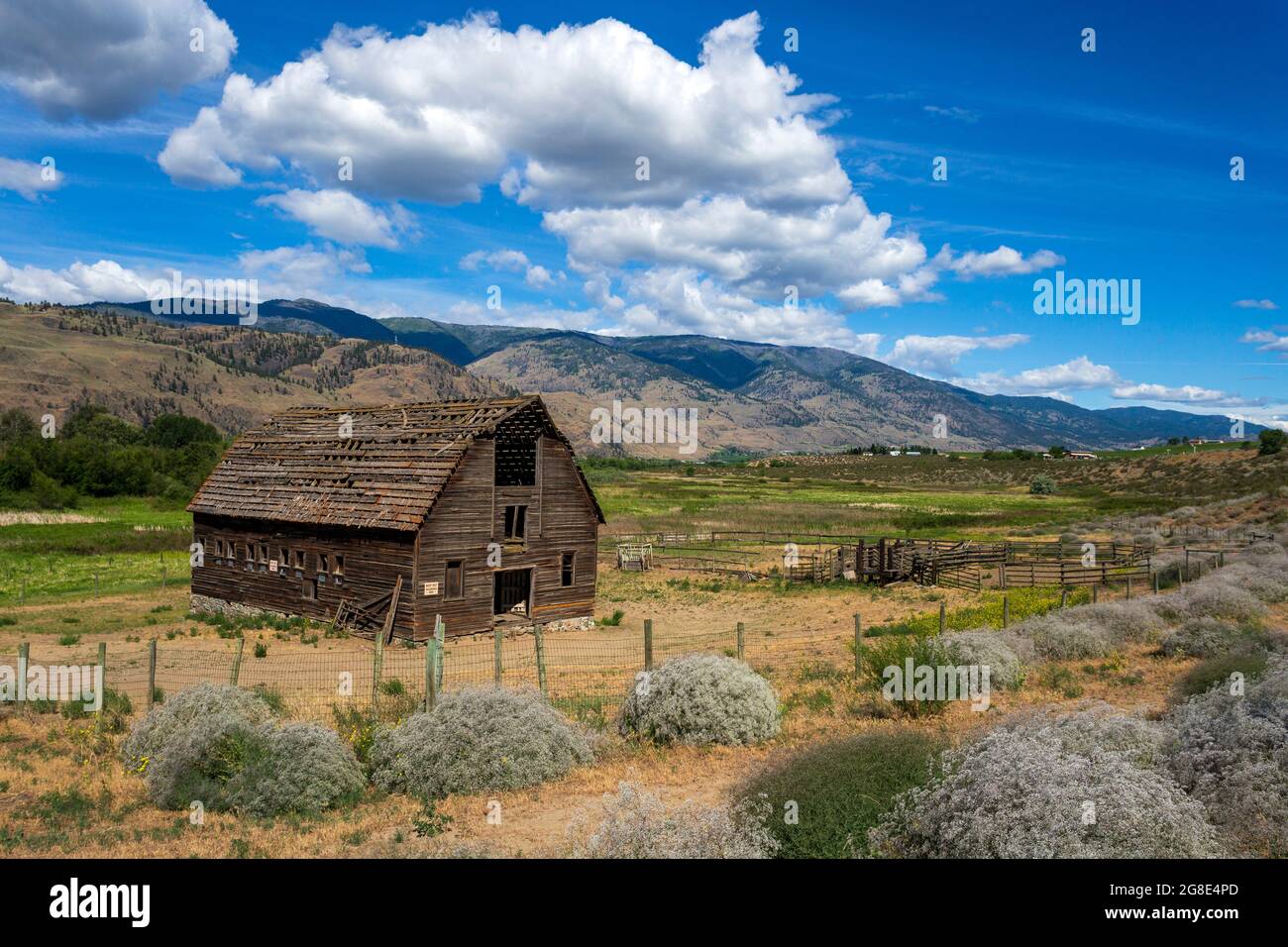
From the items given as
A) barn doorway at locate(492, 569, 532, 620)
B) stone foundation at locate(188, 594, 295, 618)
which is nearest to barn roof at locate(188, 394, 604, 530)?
stone foundation at locate(188, 594, 295, 618)

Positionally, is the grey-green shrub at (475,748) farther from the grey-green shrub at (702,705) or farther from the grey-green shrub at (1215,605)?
the grey-green shrub at (1215,605)

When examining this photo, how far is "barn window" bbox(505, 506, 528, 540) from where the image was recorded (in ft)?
90.3

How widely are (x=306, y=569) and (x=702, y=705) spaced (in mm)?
19549

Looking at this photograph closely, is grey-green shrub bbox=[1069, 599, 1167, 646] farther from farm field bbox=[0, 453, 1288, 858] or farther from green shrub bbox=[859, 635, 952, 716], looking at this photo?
green shrub bbox=[859, 635, 952, 716]

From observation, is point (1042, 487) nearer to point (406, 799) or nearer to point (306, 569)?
point (306, 569)

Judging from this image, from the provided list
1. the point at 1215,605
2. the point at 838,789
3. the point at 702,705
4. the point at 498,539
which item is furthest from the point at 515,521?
the point at 838,789

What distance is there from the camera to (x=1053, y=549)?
3991cm

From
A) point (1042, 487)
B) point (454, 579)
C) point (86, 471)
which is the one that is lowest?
point (454, 579)

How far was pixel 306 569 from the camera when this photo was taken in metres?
27.6

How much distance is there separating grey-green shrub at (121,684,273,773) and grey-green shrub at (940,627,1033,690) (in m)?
11.7

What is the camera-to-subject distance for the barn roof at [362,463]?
25281mm

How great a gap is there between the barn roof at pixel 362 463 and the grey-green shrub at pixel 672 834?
17.3m
